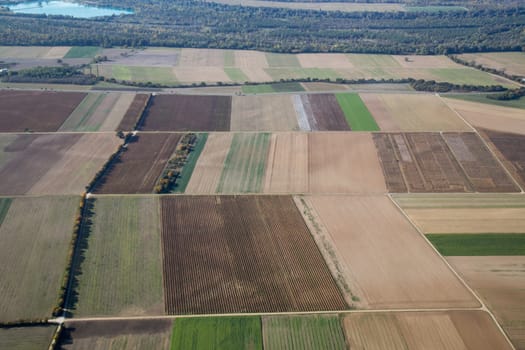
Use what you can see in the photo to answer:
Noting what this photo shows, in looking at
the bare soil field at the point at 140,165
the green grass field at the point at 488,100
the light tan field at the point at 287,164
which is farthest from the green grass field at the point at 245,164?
the green grass field at the point at 488,100

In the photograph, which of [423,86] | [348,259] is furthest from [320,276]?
[423,86]

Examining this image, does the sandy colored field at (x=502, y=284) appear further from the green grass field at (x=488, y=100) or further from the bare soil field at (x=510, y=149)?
the green grass field at (x=488, y=100)

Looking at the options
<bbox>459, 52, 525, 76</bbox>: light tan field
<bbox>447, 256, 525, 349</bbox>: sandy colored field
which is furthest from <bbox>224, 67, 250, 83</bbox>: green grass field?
<bbox>447, 256, 525, 349</bbox>: sandy colored field

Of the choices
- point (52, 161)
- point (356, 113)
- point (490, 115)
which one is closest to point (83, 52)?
point (52, 161)

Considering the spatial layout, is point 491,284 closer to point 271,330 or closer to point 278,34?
point 271,330

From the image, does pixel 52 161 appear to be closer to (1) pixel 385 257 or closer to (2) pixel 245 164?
(2) pixel 245 164

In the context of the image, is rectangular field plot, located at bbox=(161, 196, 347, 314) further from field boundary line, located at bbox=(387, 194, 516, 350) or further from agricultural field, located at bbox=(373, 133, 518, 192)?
agricultural field, located at bbox=(373, 133, 518, 192)
